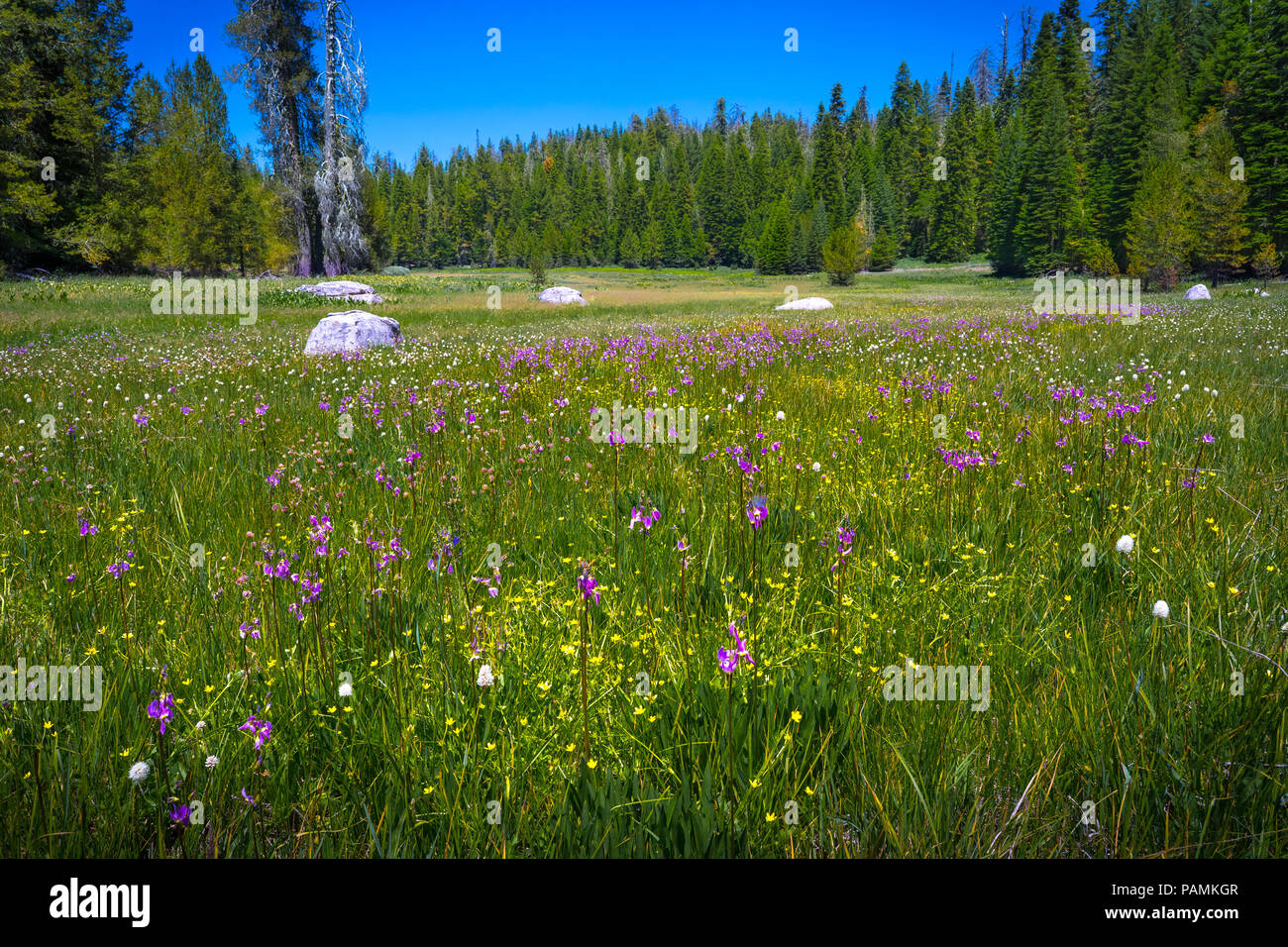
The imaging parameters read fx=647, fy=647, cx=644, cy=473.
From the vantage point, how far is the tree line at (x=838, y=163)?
1432 inches

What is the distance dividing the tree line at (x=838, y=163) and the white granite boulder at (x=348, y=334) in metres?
29.8

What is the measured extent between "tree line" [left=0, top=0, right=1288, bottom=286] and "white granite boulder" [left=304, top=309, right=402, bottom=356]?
29.8 metres

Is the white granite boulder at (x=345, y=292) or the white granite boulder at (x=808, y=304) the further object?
the white granite boulder at (x=345, y=292)

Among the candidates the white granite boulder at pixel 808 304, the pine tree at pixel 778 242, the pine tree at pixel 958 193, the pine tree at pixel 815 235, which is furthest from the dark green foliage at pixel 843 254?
the white granite boulder at pixel 808 304

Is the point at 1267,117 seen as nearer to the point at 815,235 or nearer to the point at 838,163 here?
the point at 815,235

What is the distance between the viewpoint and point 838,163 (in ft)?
321

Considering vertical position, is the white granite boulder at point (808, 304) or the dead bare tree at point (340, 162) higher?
the dead bare tree at point (340, 162)

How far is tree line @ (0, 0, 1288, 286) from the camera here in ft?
119

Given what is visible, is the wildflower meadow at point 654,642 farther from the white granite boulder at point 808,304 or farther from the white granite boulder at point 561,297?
the white granite boulder at point 561,297

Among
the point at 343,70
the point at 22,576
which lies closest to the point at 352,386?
Result: the point at 22,576

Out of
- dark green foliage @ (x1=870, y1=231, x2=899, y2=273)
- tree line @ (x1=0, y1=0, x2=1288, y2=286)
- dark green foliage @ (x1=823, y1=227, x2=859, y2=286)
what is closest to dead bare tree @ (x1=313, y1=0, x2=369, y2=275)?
tree line @ (x1=0, y1=0, x2=1288, y2=286)

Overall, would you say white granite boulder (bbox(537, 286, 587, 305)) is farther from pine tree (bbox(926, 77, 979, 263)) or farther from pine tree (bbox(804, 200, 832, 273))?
pine tree (bbox(926, 77, 979, 263))

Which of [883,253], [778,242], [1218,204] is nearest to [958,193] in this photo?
[883,253]
